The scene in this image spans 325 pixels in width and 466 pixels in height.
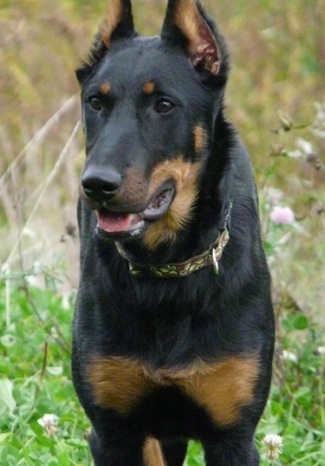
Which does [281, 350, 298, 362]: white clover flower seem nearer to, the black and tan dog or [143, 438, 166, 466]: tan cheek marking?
[143, 438, 166, 466]: tan cheek marking

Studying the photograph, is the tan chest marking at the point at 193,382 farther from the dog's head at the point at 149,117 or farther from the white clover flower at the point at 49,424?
the white clover flower at the point at 49,424

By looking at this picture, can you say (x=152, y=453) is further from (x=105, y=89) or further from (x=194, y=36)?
(x=194, y=36)

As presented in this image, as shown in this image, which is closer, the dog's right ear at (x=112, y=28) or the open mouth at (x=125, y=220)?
the open mouth at (x=125, y=220)

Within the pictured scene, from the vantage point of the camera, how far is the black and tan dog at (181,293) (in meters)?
4.40

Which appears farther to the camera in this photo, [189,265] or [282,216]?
[282,216]

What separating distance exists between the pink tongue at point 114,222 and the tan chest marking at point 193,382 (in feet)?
1.92

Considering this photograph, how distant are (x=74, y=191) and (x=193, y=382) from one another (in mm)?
3980

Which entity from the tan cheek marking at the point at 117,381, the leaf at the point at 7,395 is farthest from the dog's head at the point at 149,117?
the leaf at the point at 7,395

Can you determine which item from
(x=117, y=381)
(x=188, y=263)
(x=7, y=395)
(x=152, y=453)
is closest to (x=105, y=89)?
(x=188, y=263)

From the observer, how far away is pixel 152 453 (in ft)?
15.9

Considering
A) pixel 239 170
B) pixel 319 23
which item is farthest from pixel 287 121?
pixel 319 23

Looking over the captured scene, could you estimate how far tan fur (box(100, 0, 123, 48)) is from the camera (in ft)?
15.1

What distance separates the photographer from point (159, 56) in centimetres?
439

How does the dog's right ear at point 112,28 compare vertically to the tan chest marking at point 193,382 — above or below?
above
